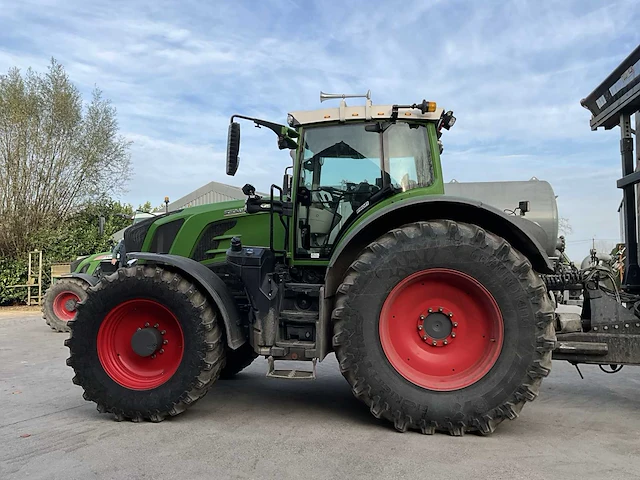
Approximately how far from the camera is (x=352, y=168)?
4.23 meters

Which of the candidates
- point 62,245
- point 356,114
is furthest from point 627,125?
point 62,245

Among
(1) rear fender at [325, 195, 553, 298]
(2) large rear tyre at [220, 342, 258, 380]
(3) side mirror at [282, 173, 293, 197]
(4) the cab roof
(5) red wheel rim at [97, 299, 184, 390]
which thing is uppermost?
(4) the cab roof

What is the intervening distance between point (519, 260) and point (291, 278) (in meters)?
1.91

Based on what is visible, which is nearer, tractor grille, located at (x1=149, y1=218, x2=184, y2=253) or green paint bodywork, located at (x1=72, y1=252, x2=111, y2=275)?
tractor grille, located at (x1=149, y1=218, x2=184, y2=253)

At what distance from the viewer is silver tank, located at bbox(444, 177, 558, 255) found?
9.06 m

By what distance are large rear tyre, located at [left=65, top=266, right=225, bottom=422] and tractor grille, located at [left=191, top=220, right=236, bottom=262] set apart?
88cm

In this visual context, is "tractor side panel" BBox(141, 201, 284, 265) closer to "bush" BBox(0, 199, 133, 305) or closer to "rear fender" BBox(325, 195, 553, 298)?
"rear fender" BBox(325, 195, 553, 298)

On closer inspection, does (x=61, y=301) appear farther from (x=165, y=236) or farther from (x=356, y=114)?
(x=356, y=114)

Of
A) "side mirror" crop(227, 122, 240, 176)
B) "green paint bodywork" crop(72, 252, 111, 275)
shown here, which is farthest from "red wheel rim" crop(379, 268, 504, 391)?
"green paint bodywork" crop(72, 252, 111, 275)

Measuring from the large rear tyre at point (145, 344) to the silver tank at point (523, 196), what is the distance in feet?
20.6

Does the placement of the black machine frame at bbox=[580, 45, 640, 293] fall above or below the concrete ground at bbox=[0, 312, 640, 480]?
above

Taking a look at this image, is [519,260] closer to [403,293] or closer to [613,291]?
[403,293]

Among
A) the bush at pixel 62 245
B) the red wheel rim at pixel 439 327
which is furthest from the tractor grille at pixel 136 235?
the bush at pixel 62 245

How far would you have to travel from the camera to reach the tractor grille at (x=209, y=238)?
479 cm
